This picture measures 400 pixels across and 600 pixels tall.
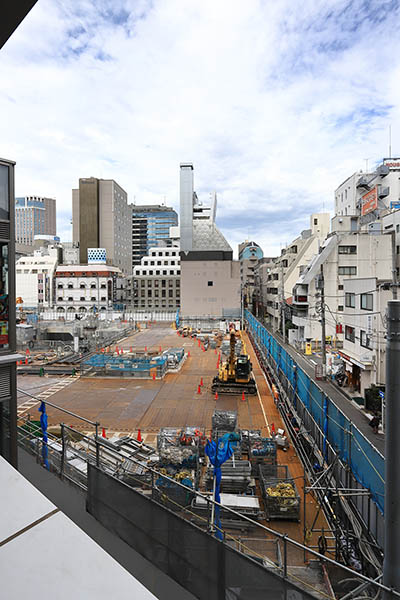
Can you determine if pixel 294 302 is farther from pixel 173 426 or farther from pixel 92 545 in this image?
pixel 92 545

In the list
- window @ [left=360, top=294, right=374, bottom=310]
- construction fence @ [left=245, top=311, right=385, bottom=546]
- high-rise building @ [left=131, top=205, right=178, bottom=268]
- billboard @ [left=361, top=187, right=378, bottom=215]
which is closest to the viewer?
construction fence @ [left=245, top=311, right=385, bottom=546]

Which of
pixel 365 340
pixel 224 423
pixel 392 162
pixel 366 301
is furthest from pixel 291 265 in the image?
pixel 224 423

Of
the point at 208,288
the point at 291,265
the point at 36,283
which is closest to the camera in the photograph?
the point at 291,265

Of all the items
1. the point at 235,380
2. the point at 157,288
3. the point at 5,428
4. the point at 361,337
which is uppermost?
the point at 157,288

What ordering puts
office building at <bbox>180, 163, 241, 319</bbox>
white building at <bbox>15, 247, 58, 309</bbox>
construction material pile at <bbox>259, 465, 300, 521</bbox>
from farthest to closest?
white building at <bbox>15, 247, 58, 309</bbox>
office building at <bbox>180, 163, 241, 319</bbox>
construction material pile at <bbox>259, 465, 300, 521</bbox>

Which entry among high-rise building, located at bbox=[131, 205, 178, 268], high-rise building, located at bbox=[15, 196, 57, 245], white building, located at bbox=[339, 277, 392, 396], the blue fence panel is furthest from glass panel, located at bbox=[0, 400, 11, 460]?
high-rise building, located at bbox=[15, 196, 57, 245]

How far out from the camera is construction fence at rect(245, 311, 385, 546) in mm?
7473

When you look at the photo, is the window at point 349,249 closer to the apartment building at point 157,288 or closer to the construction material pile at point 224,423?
the construction material pile at point 224,423

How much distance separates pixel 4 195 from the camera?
5.23 meters

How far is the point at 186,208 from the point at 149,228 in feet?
244

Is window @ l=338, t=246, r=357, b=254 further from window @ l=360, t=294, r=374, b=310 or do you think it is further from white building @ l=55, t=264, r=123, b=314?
white building @ l=55, t=264, r=123, b=314

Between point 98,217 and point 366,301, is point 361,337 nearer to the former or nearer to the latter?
point 366,301

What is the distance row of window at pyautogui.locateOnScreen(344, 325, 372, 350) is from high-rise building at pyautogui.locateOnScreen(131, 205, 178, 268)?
118 meters

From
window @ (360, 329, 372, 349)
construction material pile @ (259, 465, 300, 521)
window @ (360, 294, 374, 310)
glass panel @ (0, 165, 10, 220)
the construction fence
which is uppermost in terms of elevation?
glass panel @ (0, 165, 10, 220)
